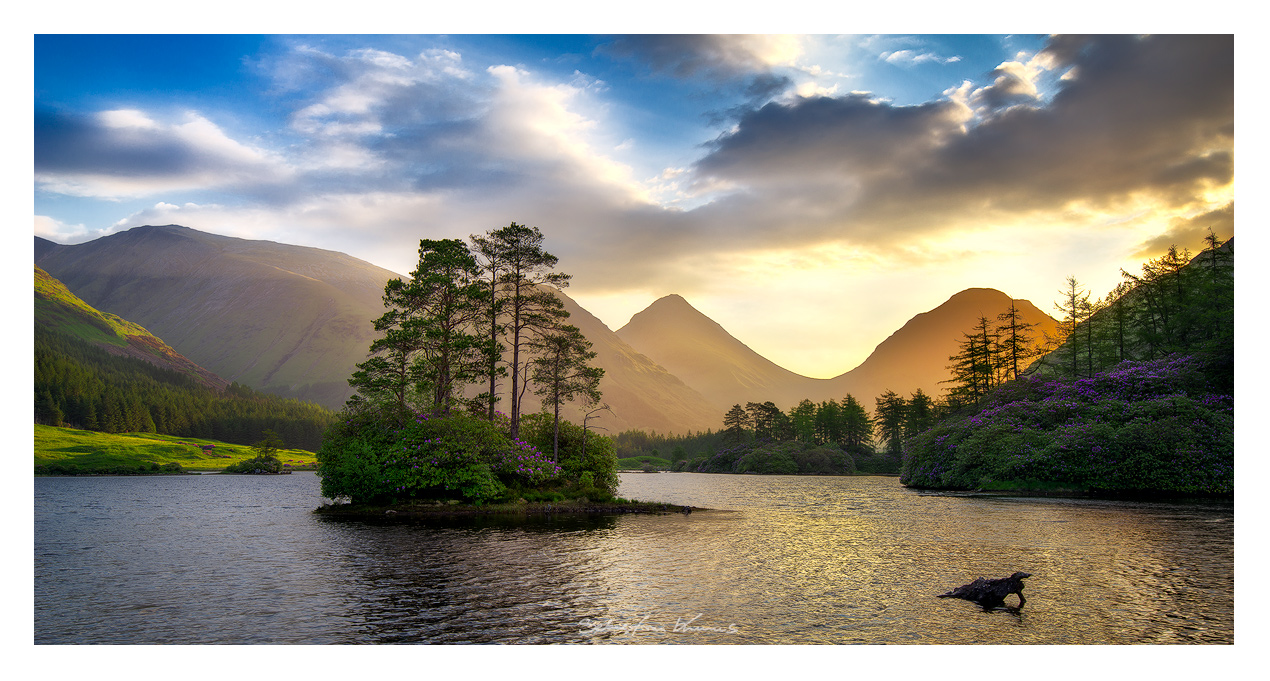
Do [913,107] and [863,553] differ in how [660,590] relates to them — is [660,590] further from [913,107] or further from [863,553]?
[913,107]

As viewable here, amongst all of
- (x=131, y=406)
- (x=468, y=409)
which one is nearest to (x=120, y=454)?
(x=131, y=406)

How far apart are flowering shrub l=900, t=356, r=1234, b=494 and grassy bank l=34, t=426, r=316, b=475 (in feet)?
398

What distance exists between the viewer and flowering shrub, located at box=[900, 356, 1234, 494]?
41.7 metres

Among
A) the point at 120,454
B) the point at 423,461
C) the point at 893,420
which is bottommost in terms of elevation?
the point at 120,454

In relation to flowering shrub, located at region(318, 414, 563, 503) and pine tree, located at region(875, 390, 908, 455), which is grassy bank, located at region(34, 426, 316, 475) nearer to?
flowering shrub, located at region(318, 414, 563, 503)

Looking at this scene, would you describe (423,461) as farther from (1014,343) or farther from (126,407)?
(126,407)

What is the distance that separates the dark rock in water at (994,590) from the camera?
14359 mm

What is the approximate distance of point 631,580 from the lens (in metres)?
17.1

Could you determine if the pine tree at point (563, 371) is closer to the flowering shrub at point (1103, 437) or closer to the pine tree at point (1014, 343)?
the flowering shrub at point (1103, 437)

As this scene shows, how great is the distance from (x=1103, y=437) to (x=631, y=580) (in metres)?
47.6

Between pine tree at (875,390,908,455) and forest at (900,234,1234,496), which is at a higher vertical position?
forest at (900,234,1234,496)

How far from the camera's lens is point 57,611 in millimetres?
14211

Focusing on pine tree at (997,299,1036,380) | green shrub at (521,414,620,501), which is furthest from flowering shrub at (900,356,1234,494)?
green shrub at (521,414,620,501)

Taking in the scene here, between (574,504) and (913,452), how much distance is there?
1988 inches
